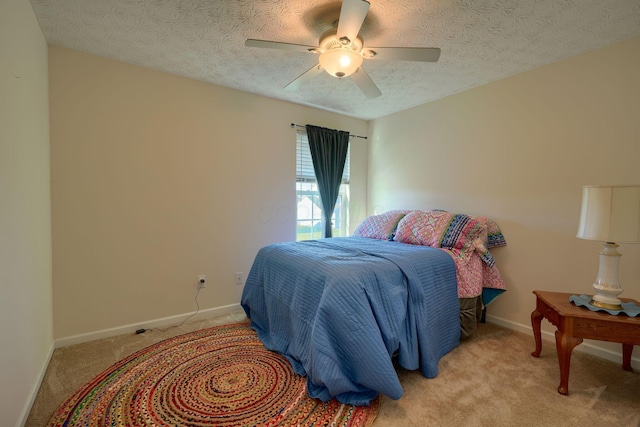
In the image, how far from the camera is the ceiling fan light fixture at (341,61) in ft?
5.65

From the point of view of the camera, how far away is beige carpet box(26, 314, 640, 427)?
1548 millimetres

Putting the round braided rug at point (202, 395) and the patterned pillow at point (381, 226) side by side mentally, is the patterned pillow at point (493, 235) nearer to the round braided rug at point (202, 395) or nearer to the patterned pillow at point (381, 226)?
the patterned pillow at point (381, 226)

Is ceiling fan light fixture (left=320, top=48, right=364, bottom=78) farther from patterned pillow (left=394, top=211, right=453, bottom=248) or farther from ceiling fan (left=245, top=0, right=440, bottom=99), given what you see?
patterned pillow (left=394, top=211, right=453, bottom=248)

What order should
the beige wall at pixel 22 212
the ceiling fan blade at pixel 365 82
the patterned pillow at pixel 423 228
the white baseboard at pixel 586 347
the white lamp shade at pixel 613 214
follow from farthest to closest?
1. the patterned pillow at pixel 423 228
2. the white baseboard at pixel 586 347
3. the ceiling fan blade at pixel 365 82
4. the white lamp shade at pixel 613 214
5. the beige wall at pixel 22 212

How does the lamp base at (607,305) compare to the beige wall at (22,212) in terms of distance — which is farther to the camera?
the lamp base at (607,305)

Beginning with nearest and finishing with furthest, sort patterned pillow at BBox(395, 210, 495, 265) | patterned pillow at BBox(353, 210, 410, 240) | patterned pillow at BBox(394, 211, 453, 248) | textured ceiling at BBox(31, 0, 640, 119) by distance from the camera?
1. textured ceiling at BBox(31, 0, 640, 119)
2. patterned pillow at BBox(395, 210, 495, 265)
3. patterned pillow at BBox(394, 211, 453, 248)
4. patterned pillow at BBox(353, 210, 410, 240)

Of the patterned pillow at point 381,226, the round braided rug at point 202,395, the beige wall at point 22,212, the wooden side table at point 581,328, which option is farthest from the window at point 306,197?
the wooden side table at point 581,328

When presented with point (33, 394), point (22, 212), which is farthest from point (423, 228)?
point (33, 394)

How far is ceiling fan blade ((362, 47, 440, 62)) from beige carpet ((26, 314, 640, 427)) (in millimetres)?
1980

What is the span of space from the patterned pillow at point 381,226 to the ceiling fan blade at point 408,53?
1.70 m

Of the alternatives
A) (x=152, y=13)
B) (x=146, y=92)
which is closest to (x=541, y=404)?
(x=152, y=13)

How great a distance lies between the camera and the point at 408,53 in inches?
68.1

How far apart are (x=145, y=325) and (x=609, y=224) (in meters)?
3.42

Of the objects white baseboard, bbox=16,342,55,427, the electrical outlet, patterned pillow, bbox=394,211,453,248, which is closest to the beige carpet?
white baseboard, bbox=16,342,55,427
